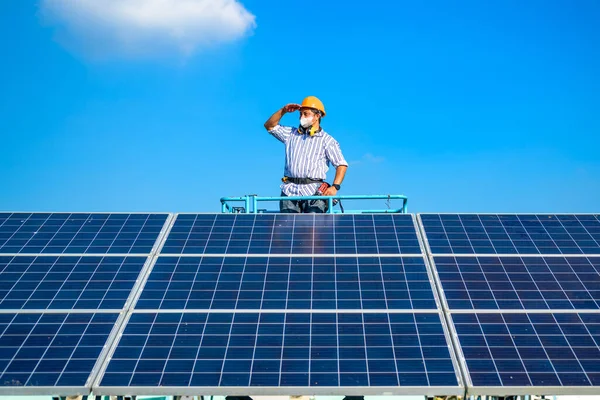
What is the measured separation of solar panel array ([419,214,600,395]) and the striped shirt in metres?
2.23

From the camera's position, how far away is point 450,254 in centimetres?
1012

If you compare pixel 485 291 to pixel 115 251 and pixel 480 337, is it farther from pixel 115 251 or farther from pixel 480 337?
pixel 115 251

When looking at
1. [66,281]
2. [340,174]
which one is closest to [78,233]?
[66,281]

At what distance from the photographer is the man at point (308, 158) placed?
12359mm

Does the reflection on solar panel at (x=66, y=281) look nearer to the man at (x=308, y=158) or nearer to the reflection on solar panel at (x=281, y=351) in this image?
the reflection on solar panel at (x=281, y=351)

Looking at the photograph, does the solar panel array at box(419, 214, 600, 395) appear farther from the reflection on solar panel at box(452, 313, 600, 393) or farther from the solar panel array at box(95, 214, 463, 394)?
the solar panel array at box(95, 214, 463, 394)

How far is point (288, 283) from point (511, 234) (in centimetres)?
400

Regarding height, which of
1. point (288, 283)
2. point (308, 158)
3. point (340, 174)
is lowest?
point (288, 283)

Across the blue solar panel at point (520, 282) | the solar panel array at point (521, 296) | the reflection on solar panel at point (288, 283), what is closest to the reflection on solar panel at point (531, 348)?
the solar panel array at point (521, 296)

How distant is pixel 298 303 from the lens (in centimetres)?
889

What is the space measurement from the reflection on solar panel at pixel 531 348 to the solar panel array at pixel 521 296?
0.04 feet

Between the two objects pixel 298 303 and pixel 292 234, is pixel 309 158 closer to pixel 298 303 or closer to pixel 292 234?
pixel 292 234

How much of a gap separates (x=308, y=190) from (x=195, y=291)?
387cm

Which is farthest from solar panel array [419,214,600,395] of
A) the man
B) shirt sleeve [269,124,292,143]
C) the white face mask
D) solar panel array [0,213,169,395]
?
solar panel array [0,213,169,395]
